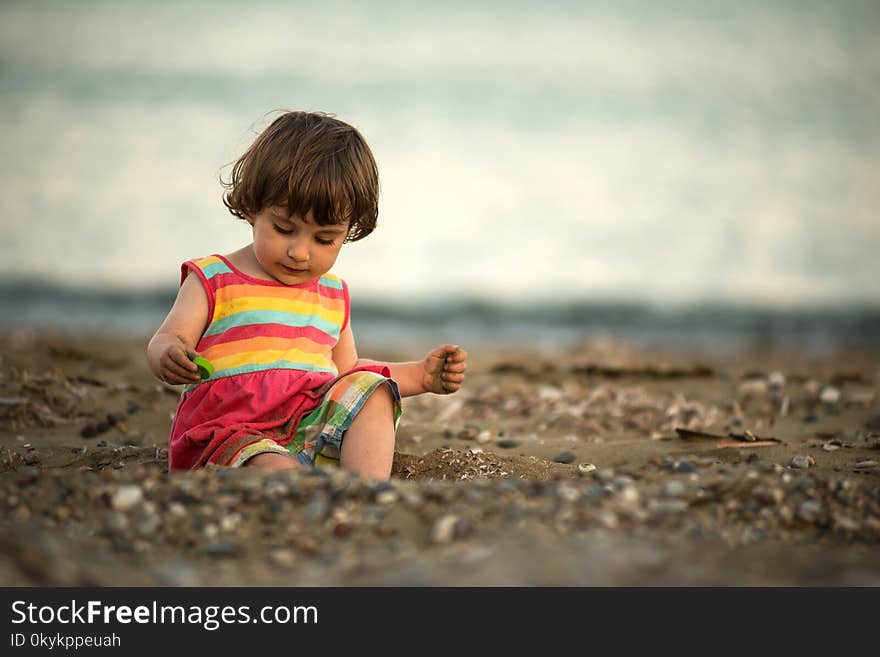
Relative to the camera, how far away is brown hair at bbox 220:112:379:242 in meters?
3.71

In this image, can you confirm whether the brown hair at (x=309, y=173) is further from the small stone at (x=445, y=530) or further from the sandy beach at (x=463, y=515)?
the small stone at (x=445, y=530)

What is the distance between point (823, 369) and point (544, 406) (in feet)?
11.2

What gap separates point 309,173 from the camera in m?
3.71

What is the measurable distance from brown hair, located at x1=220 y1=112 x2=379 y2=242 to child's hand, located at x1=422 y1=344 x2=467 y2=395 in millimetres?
686

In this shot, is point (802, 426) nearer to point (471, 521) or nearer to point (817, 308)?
point (471, 521)

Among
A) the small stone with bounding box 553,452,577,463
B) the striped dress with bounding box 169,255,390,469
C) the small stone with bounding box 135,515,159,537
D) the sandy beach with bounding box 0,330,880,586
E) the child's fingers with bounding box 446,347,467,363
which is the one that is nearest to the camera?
the sandy beach with bounding box 0,330,880,586

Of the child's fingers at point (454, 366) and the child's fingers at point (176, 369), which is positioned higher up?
the child's fingers at point (454, 366)

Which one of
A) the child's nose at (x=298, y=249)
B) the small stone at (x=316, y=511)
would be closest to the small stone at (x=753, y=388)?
the child's nose at (x=298, y=249)

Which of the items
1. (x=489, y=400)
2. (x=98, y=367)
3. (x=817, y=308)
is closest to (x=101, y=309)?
(x=98, y=367)

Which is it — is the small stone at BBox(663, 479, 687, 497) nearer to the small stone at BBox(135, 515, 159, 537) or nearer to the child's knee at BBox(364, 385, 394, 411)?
the child's knee at BBox(364, 385, 394, 411)

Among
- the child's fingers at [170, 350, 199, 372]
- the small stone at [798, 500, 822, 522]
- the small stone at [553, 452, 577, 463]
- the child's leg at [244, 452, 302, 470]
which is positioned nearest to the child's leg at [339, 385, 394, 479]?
the child's leg at [244, 452, 302, 470]

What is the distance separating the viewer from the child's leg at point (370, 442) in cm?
366

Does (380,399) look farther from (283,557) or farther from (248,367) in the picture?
(283,557)

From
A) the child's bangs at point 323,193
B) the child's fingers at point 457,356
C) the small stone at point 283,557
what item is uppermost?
the child's bangs at point 323,193
